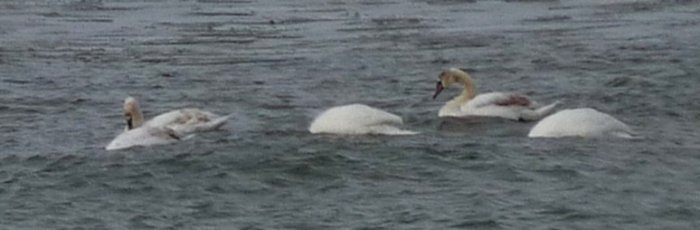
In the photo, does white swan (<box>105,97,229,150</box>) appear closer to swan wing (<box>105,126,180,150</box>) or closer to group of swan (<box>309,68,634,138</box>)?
swan wing (<box>105,126,180,150</box>)

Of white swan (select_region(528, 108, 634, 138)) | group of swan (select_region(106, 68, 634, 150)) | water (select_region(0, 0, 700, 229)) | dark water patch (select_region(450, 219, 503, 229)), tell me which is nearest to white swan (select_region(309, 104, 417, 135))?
group of swan (select_region(106, 68, 634, 150))

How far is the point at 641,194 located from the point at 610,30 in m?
14.7

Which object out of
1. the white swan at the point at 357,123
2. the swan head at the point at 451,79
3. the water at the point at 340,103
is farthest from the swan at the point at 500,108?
the white swan at the point at 357,123

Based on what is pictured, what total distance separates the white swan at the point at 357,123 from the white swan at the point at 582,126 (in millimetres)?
1321

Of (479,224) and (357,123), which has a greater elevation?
(479,224)

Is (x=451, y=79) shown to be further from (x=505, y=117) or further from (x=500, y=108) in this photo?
(x=505, y=117)

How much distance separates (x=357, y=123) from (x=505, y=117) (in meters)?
2.14

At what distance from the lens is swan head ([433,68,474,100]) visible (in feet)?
68.8

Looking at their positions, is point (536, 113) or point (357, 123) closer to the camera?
point (357, 123)

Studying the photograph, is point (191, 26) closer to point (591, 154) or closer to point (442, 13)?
point (442, 13)

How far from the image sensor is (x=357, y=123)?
17547mm

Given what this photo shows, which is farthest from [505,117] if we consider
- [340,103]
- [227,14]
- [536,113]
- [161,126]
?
[227,14]

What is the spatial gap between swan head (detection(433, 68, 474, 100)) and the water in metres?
0.32

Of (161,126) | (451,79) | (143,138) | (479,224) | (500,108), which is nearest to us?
(479,224)
